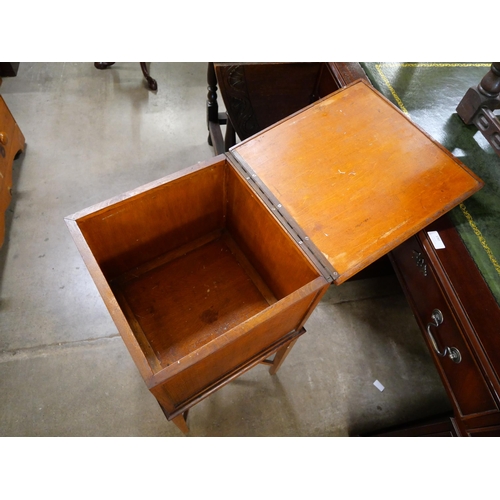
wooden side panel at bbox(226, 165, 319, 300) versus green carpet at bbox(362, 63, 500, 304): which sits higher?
green carpet at bbox(362, 63, 500, 304)

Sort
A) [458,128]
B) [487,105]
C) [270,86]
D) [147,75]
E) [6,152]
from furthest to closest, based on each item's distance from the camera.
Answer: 1. [147,75]
2. [6,152]
3. [270,86]
4. [458,128]
5. [487,105]

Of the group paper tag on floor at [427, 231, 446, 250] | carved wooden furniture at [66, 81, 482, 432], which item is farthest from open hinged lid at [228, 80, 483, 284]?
paper tag on floor at [427, 231, 446, 250]

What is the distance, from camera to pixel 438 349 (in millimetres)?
1174

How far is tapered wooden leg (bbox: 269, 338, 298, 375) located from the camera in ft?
4.47

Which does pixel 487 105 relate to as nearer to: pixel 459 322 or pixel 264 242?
pixel 459 322

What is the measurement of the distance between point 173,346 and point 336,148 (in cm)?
86

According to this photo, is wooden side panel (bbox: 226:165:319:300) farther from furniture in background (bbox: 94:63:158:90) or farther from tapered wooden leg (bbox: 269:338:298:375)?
furniture in background (bbox: 94:63:158:90)

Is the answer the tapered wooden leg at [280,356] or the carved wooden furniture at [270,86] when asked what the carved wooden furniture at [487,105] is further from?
the tapered wooden leg at [280,356]

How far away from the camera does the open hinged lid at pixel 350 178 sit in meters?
1.03

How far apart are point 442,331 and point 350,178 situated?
58 centimetres

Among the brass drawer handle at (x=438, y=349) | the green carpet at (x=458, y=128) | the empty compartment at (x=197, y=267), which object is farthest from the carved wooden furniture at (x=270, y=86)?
the brass drawer handle at (x=438, y=349)

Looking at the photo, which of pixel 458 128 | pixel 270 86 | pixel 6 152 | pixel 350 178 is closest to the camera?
pixel 350 178

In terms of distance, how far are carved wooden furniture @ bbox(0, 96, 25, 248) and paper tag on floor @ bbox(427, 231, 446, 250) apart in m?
2.08

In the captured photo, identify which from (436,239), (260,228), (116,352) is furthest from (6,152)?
(436,239)
